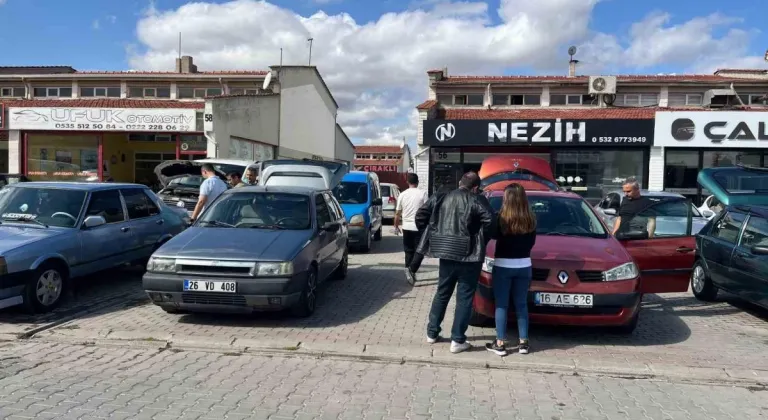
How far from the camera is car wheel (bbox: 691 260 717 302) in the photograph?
8.40m

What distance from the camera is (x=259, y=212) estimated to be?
24.5 feet

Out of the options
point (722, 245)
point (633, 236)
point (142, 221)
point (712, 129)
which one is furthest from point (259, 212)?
point (712, 129)

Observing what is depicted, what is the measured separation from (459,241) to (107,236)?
202 inches

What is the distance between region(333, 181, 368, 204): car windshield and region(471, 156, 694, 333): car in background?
6471 millimetres

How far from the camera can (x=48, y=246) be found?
6719 mm

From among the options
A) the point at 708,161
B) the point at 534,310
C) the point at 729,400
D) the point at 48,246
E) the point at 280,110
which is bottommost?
the point at 729,400

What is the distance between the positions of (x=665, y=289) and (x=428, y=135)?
14.0 m

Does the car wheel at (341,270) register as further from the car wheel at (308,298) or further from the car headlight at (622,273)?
the car headlight at (622,273)

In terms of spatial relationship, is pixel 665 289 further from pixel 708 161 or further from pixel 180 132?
pixel 180 132

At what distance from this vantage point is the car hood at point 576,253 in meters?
5.91

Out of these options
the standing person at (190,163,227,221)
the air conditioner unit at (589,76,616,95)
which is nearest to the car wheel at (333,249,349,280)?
the standing person at (190,163,227,221)

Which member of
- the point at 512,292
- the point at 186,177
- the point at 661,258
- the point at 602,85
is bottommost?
the point at 512,292

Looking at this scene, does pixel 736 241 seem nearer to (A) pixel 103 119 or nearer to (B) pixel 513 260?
(B) pixel 513 260

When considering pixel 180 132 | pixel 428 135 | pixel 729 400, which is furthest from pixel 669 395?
pixel 180 132
